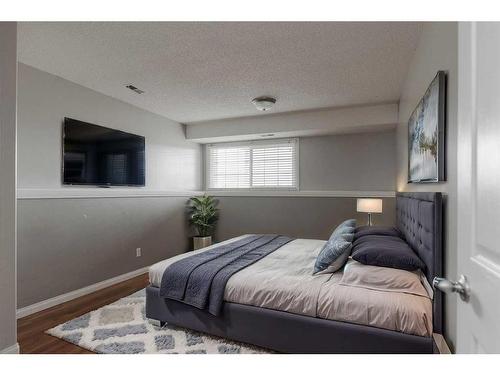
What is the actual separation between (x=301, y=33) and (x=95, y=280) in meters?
3.65

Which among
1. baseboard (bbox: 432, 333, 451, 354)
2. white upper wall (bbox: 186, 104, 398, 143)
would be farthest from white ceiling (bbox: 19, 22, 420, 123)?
baseboard (bbox: 432, 333, 451, 354)

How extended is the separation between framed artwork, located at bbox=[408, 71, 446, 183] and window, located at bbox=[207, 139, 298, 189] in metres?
2.78

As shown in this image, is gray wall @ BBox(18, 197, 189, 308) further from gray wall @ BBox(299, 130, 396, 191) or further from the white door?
the white door

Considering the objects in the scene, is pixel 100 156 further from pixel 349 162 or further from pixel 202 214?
pixel 349 162

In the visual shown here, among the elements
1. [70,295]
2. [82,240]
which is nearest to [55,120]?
[82,240]

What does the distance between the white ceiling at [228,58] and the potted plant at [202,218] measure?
2057 mm

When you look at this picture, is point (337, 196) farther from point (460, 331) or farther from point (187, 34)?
point (460, 331)

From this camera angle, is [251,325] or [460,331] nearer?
[460,331]

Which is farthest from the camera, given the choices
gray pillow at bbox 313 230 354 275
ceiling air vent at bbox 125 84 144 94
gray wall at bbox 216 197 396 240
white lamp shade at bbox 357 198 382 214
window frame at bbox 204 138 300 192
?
window frame at bbox 204 138 300 192

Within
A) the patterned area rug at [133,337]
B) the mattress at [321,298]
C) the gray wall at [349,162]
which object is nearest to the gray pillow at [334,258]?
the mattress at [321,298]

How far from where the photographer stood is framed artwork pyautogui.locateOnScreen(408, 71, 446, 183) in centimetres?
154
